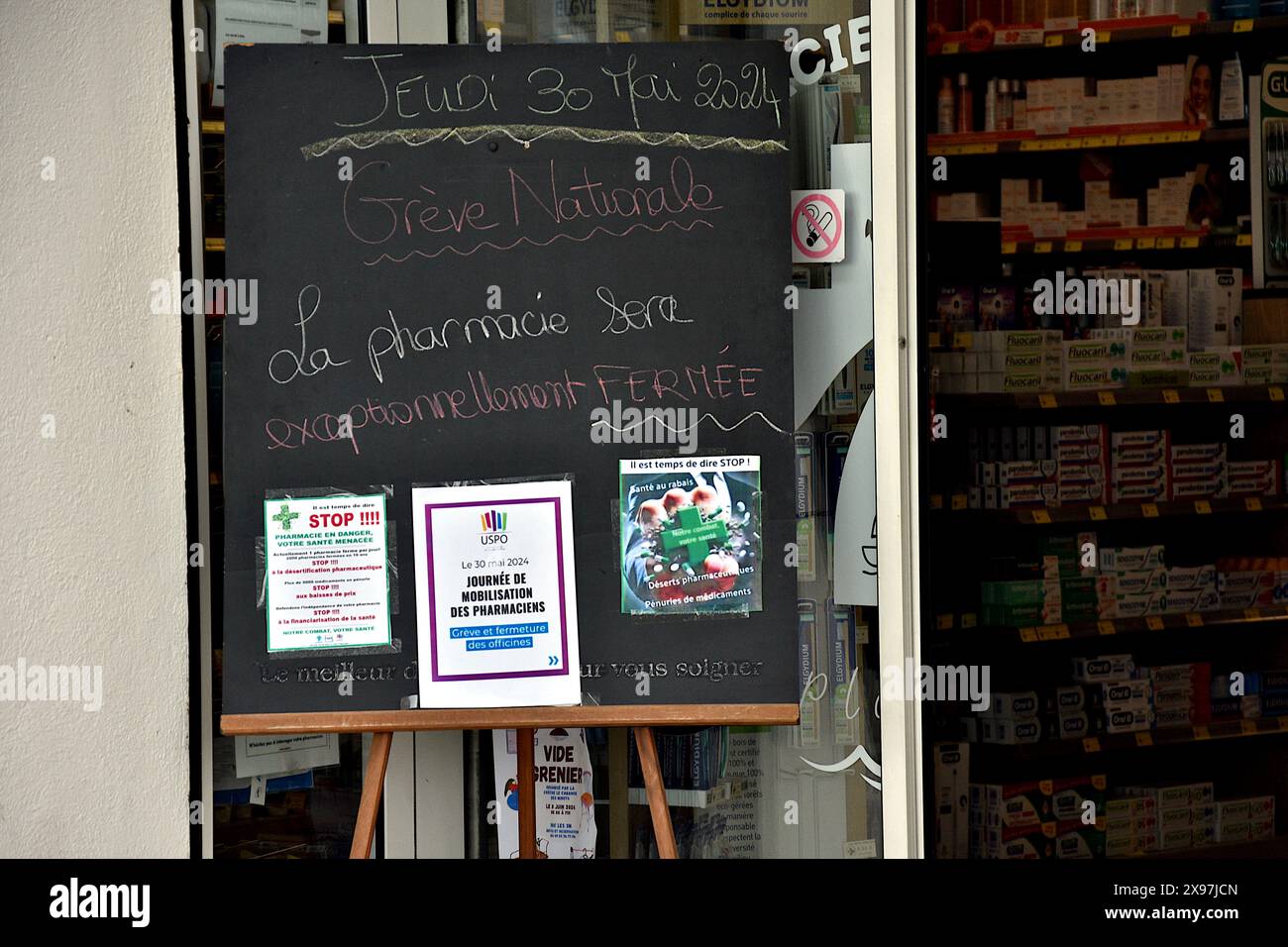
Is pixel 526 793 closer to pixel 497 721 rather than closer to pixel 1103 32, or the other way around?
pixel 497 721

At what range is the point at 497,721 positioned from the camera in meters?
2.07

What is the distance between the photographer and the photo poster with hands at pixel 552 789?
7.98ft

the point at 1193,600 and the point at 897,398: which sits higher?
the point at 897,398

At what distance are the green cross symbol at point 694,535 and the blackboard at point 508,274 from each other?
99 millimetres

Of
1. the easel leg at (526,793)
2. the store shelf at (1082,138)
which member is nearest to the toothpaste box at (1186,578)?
the store shelf at (1082,138)

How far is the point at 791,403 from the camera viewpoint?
2.13m

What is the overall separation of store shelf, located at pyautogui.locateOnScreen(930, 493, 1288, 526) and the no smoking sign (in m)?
1.31

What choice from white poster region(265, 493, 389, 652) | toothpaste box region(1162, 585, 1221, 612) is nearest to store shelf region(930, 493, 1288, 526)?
toothpaste box region(1162, 585, 1221, 612)

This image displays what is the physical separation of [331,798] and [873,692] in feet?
4.14

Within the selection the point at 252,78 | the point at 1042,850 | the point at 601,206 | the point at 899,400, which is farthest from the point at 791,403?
the point at 1042,850

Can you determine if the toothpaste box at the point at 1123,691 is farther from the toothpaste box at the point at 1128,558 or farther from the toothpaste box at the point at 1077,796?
the toothpaste box at the point at 1128,558

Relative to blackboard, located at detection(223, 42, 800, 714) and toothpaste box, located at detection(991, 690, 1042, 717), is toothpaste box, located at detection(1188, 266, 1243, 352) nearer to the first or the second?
toothpaste box, located at detection(991, 690, 1042, 717)

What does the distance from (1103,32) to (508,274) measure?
7.91ft

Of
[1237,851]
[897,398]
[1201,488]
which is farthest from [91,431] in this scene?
[1237,851]
